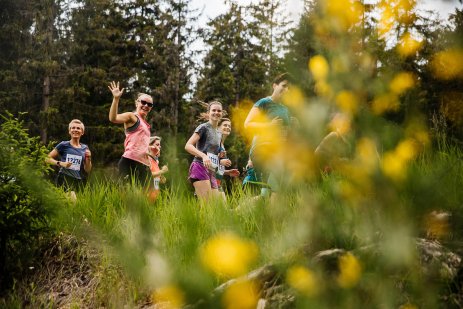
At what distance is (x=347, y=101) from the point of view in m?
0.87

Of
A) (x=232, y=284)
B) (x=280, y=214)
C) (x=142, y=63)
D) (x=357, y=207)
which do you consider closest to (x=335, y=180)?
(x=357, y=207)

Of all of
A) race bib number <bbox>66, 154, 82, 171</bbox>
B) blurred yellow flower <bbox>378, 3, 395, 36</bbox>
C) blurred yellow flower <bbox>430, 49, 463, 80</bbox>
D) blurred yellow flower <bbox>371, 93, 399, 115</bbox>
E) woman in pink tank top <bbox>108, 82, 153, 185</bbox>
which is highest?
blurred yellow flower <bbox>378, 3, 395, 36</bbox>

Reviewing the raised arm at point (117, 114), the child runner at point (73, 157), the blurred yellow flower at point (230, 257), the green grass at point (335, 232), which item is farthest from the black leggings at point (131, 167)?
the blurred yellow flower at point (230, 257)

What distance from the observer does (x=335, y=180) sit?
1005mm

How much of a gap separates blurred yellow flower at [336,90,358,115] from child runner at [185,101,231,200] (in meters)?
3.97

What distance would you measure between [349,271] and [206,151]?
4170 millimetres

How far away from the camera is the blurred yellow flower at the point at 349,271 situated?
1.04 m

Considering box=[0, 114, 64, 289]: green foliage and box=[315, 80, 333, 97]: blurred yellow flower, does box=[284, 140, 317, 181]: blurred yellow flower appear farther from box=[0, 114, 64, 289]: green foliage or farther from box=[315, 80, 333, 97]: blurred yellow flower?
box=[0, 114, 64, 289]: green foliage

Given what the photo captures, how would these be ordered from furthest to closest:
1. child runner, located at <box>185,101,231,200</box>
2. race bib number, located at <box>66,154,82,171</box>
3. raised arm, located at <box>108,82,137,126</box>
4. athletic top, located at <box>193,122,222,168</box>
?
race bib number, located at <box>66,154,82,171</box>
athletic top, located at <box>193,122,222,168</box>
child runner, located at <box>185,101,231,200</box>
raised arm, located at <box>108,82,137,126</box>

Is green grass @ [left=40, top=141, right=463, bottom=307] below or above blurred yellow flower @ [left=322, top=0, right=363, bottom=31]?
below

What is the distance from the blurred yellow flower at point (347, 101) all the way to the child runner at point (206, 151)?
3971 mm

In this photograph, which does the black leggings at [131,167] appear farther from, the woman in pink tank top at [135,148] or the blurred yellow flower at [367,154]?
the blurred yellow flower at [367,154]

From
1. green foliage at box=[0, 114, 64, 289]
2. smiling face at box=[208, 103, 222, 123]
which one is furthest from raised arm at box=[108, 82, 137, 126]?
green foliage at box=[0, 114, 64, 289]

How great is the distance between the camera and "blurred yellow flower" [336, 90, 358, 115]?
863 millimetres
